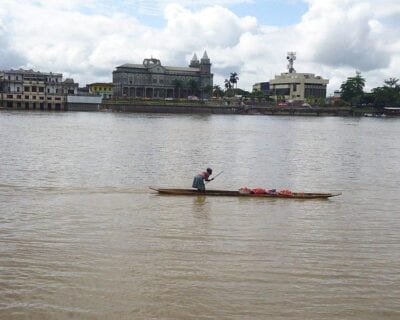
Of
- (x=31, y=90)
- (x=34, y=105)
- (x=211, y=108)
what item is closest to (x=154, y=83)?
(x=211, y=108)

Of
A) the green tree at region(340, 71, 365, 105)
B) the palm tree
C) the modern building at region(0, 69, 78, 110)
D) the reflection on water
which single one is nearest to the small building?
the modern building at region(0, 69, 78, 110)

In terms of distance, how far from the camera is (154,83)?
189m

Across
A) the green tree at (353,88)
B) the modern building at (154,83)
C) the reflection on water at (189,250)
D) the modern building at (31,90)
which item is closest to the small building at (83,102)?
the modern building at (31,90)

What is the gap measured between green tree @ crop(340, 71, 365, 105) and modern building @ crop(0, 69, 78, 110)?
10001 cm

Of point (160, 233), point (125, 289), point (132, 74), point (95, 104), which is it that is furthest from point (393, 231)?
point (132, 74)

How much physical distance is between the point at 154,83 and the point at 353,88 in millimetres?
73070

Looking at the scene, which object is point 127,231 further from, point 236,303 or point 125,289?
point 236,303

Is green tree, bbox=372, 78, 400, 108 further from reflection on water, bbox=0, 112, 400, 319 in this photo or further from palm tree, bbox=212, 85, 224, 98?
reflection on water, bbox=0, 112, 400, 319

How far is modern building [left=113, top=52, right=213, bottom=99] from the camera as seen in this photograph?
609 feet

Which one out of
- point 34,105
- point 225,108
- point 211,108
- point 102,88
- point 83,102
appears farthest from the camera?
point 102,88

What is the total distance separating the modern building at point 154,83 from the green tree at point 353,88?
50061mm

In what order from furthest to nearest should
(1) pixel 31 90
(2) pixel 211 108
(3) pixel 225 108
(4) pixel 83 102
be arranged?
(3) pixel 225 108 < (2) pixel 211 108 < (4) pixel 83 102 < (1) pixel 31 90

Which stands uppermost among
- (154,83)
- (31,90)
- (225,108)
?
(154,83)

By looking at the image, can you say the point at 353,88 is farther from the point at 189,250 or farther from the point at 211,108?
the point at 189,250
